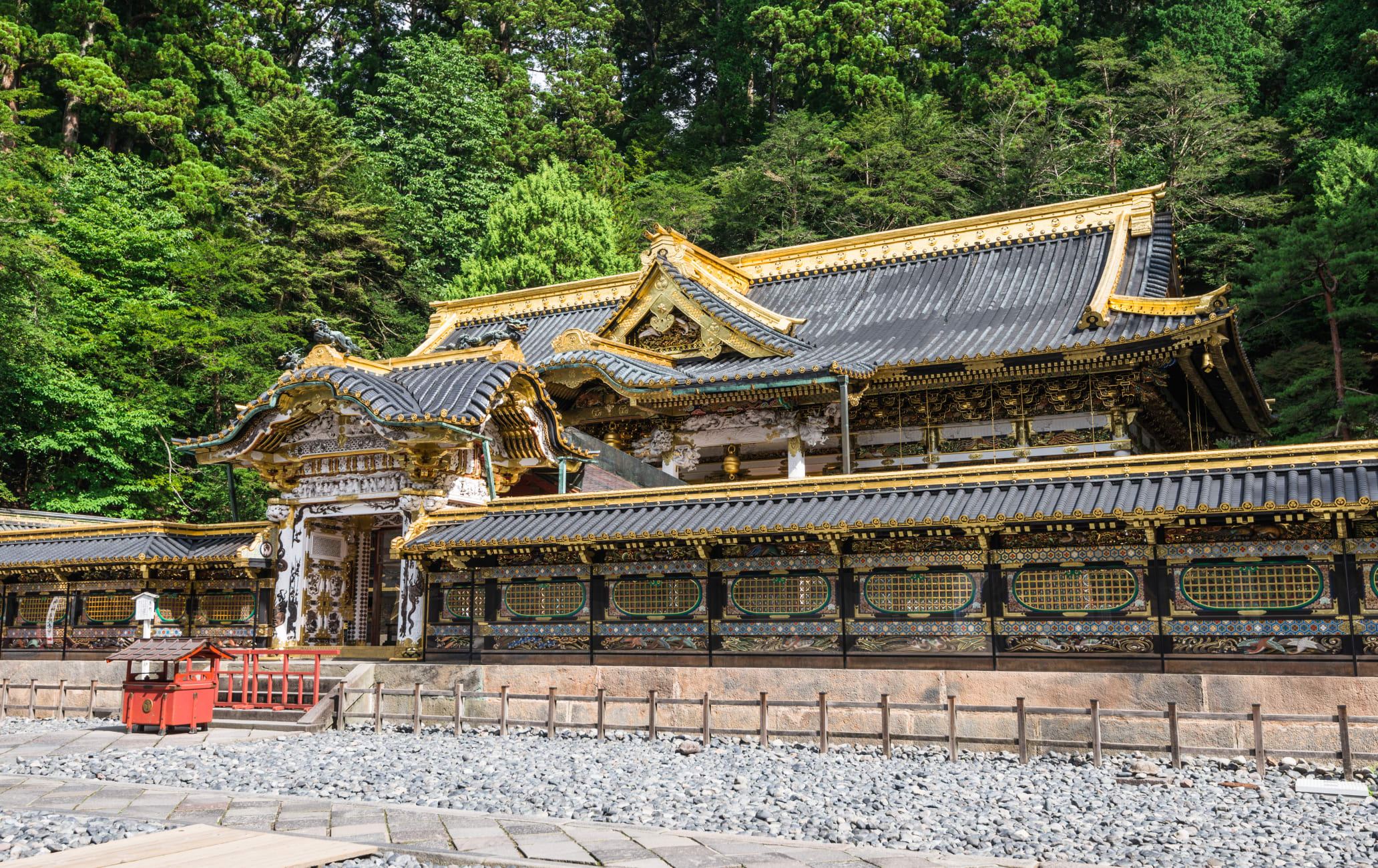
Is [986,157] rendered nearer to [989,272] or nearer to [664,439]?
[989,272]

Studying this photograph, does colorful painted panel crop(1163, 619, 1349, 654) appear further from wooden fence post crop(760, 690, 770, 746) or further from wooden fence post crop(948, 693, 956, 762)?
wooden fence post crop(760, 690, 770, 746)

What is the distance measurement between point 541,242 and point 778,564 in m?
26.0

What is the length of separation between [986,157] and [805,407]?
23963mm

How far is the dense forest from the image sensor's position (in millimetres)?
31578

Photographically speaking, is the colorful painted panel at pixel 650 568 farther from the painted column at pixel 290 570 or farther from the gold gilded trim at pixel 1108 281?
the gold gilded trim at pixel 1108 281

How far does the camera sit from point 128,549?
65.4ft

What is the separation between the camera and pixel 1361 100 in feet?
119

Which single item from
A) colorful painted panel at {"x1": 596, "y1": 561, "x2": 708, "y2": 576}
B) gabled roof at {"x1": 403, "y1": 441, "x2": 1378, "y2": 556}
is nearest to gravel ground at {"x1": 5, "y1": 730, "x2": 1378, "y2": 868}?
colorful painted panel at {"x1": 596, "y1": 561, "x2": 708, "y2": 576}

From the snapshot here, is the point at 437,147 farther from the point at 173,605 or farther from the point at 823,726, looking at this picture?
the point at 823,726

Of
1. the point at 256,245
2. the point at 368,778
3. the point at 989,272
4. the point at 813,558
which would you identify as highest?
the point at 256,245

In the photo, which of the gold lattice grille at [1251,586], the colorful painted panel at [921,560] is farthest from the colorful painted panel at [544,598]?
the gold lattice grille at [1251,586]

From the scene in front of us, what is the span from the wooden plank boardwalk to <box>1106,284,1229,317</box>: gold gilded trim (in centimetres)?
1670

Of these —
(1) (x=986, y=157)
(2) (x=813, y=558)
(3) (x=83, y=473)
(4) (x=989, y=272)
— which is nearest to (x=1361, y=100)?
(1) (x=986, y=157)

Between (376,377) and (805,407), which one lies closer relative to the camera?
(376,377)
